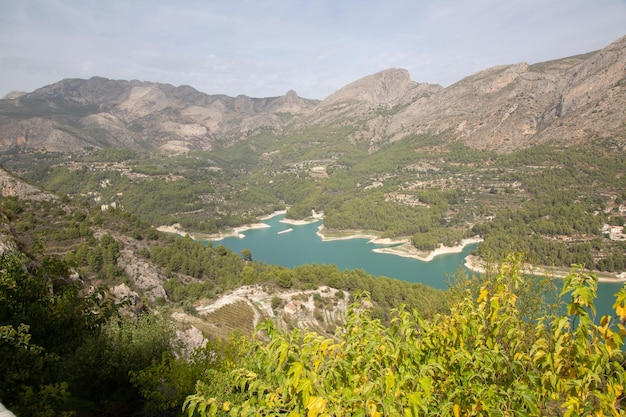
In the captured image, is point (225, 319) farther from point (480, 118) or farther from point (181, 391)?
point (480, 118)

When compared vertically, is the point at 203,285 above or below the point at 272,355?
below

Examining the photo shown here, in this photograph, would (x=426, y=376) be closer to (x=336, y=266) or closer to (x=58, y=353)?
(x=58, y=353)

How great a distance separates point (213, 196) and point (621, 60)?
4722 inches

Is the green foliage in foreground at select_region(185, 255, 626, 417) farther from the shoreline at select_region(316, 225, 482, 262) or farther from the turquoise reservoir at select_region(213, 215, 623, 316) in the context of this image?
the shoreline at select_region(316, 225, 482, 262)

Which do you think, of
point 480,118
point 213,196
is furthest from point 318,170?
point 480,118

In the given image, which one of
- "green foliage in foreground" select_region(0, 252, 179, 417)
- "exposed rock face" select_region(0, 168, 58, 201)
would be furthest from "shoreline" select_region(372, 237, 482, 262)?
"green foliage in foreground" select_region(0, 252, 179, 417)

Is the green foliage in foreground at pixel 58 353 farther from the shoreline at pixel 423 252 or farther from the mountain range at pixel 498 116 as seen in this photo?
the mountain range at pixel 498 116

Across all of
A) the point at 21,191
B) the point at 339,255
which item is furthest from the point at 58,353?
the point at 339,255

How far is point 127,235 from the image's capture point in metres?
39.7

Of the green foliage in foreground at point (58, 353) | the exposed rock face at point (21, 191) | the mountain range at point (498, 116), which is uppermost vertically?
the mountain range at point (498, 116)

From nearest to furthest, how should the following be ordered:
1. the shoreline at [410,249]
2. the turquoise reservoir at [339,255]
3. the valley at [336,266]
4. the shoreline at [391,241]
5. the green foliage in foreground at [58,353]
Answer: the valley at [336,266] < the green foliage in foreground at [58,353] < the shoreline at [391,241] < the turquoise reservoir at [339,255] < the shoreline at [410,249]

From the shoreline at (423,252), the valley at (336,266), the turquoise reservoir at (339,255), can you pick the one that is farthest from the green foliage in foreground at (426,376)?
the shoreline at (423,252)

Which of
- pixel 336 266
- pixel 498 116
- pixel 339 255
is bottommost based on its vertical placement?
pixel 339 255

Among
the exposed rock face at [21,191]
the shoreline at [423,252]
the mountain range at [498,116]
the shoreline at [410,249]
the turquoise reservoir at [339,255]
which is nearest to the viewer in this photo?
the exposed rock face at [21,191]
